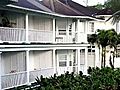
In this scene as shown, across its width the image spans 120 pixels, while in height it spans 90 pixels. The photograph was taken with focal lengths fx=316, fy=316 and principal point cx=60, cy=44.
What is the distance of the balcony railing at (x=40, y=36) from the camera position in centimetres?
2302

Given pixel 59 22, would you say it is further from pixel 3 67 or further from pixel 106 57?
pixel 106 57

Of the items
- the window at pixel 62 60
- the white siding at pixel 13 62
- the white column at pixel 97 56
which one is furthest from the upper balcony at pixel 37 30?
the white column at pixel 97 56

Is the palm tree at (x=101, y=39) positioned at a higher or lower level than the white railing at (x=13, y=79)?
higher

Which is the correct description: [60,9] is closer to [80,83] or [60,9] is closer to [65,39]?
[65,39]

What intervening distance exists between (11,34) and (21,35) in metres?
1.40

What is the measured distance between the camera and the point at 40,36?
→ 79.6 ft

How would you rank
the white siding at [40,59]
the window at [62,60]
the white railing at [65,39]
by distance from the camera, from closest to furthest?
the white siding at [40,59] → the white railing at [65,39] → the window at [62,60]

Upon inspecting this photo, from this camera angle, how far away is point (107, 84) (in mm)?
16984

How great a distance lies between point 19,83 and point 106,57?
23.0 metres

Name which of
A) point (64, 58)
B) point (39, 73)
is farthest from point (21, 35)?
point (64, 58)

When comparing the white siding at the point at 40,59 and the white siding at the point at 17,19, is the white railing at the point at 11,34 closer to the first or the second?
the white siding at the point at 17,19

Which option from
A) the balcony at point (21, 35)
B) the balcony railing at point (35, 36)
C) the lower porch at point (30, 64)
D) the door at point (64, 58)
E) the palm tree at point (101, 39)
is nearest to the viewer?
the balcony at point (21, 35)

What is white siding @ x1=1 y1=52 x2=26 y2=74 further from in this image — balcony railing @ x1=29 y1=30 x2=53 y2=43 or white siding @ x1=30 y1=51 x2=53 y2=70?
white siding @ x1=30 y1=51 x2=53 y2=70

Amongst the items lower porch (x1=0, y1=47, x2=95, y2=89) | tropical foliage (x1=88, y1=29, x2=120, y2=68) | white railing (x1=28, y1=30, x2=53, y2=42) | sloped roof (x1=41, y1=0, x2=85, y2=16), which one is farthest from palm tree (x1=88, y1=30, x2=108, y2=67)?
white railing (x1=28, y1=30, x2=53, y2=42)
